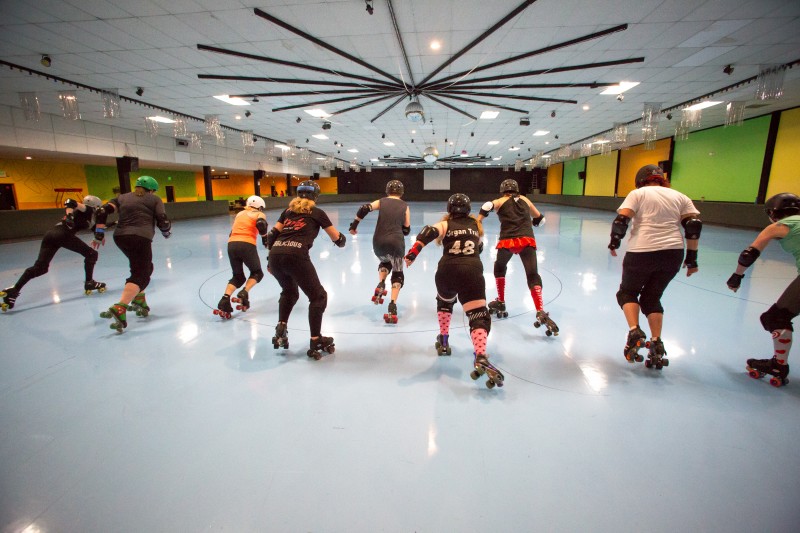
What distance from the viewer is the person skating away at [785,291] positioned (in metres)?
2.13

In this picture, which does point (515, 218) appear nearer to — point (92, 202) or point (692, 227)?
point (692, 227)

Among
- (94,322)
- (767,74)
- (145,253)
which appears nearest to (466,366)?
(145,253)

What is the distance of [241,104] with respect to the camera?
29.5ft

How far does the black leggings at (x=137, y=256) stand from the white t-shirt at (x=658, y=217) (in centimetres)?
417

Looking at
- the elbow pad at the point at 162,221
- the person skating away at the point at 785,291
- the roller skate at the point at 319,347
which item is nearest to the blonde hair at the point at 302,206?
the roller skate at the point at 319,347

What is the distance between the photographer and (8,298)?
3.65 metres

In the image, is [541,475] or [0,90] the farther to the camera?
[0,90]

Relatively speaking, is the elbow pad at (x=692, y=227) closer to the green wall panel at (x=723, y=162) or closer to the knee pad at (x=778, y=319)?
the knee pad at (x=778, y=319)

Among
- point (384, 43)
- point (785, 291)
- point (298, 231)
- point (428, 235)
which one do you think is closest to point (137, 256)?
point (298, 231)

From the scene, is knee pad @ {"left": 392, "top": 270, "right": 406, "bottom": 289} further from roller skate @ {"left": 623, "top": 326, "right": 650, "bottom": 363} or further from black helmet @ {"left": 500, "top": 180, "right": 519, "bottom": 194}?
roller skate @ {"left": 623, "top": 326, "right": 650, "bottom": 363}

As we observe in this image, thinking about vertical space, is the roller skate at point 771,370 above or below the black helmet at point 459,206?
below

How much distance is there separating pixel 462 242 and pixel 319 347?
4.54 ft

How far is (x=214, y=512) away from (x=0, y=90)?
11.1 metres

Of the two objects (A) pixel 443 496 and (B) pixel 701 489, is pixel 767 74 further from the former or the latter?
(A) pixel 443 496
